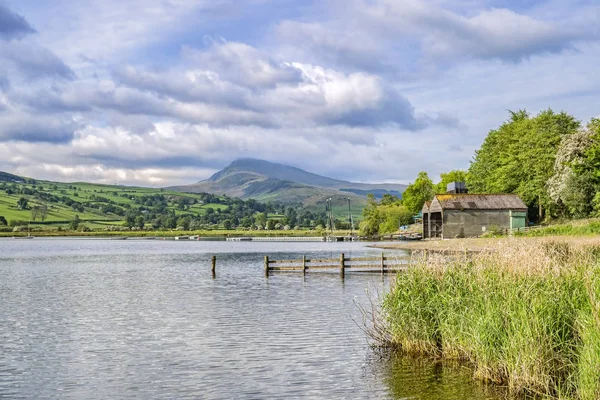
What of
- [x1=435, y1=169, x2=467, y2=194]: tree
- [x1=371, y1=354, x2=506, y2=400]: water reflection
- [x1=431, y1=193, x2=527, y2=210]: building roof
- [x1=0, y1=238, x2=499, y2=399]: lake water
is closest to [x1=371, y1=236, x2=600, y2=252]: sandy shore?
[x1=371, y1=354, x2=506, y2=400]: water reflection

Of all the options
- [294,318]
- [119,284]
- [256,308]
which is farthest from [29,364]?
[119,284]

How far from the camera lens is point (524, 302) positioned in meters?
15.5

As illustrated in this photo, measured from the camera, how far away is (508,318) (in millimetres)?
16078

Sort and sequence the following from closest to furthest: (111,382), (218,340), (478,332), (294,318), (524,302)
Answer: (524,302)
(478,332)
(111,382)
(218,340)
(294,318)

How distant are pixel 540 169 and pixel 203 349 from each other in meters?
90.0

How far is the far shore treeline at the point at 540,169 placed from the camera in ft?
270

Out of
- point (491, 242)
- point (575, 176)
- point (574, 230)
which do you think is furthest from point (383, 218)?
point (574, 230)

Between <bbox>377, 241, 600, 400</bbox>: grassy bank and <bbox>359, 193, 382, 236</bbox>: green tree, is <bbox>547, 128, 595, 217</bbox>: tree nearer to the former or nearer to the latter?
<bbox>377, 241, 600, 400</bbox>: grassy bank

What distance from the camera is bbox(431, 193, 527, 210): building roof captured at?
98562 mm

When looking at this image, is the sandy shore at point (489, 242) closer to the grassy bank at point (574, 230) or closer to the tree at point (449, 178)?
the grassy bank at point (574, 230)

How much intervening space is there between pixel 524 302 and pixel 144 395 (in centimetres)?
1018

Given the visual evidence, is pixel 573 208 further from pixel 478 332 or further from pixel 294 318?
pixel 478 332

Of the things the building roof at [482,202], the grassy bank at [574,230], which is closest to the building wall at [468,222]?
the building roof at [482,202]

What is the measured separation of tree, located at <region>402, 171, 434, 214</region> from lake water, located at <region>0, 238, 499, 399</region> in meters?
109
